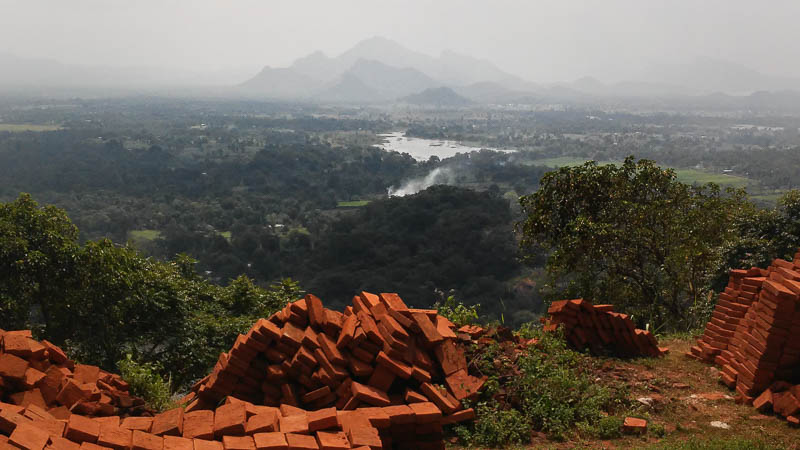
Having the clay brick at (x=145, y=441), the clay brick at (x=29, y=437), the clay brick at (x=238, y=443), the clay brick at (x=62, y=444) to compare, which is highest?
the clay brick at (x=29, y=437)

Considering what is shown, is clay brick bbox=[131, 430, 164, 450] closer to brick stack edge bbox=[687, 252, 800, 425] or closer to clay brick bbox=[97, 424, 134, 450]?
clay brick bbox=[97, 424, 134, 450]

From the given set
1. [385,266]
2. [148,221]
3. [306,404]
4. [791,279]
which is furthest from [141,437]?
[148,221]

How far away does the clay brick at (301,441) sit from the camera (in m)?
5.32

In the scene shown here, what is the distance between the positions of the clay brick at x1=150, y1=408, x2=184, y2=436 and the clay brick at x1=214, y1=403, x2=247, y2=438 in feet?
1.22

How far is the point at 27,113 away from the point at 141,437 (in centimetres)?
21769

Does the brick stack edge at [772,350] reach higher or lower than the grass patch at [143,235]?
higher

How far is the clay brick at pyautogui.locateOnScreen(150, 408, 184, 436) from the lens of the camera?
582 cm

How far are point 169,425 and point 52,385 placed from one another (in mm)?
2253

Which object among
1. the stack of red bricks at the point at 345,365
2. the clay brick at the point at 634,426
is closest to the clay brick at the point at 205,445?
the stack of red bricks at the point at 345,365

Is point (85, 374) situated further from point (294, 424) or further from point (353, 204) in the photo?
point (353, 204)

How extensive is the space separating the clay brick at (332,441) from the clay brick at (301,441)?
59 millimetres

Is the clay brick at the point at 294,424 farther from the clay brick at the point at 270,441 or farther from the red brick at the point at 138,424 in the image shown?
the red brick at the point at 138,424

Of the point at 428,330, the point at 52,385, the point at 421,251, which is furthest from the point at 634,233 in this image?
the point at 421,251

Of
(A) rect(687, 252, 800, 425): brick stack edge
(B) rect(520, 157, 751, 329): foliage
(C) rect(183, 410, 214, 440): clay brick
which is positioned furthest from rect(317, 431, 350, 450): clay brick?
(B) rect(520, 157, 751, 329): foliage
